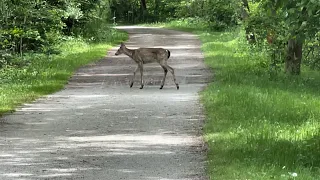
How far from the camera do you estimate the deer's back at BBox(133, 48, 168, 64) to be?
19609 mm

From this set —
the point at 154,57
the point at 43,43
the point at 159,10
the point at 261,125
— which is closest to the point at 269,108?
the point at 261,125

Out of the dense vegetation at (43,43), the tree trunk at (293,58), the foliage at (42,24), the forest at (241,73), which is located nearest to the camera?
the forest at (241,73)

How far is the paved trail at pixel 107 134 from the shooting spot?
931 cm

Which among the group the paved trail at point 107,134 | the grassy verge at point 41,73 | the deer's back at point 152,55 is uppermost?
the deer's back at point 152,55

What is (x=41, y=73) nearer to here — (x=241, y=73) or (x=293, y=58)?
(x=241, y=73)

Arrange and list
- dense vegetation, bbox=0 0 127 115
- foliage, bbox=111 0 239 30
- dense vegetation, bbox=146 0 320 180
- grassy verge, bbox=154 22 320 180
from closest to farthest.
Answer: grassy verge, bbox=154 22 320 180
dense vegetation, bbox=146 0 320 180
dense vegetation, bbox=0 0 127 115
foliage, bbox=111 0 239 30

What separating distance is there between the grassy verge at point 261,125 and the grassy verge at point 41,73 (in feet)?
14.4

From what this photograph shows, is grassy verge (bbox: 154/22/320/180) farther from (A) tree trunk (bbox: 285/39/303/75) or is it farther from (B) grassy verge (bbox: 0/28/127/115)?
(B) grassy verge (bbox: 0/28/127/115)

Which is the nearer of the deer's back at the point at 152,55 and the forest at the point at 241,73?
the forest at the point at 241,73

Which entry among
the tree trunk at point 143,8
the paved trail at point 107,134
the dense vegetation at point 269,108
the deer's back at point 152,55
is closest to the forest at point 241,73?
the dense vegetation at point 269,108

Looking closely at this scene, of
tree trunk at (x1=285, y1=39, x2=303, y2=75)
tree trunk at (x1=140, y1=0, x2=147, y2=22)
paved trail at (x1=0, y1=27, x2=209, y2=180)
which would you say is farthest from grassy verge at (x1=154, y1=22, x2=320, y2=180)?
tree trunk at (x1=140, y1=0, x2=147, y2=22)

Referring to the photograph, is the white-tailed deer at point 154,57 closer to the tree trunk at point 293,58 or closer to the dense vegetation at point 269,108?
the dense vegetation at point 269,108

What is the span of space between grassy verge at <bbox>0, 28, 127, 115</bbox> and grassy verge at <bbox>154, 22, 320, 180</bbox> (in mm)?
4387

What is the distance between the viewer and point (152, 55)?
1972 cm
